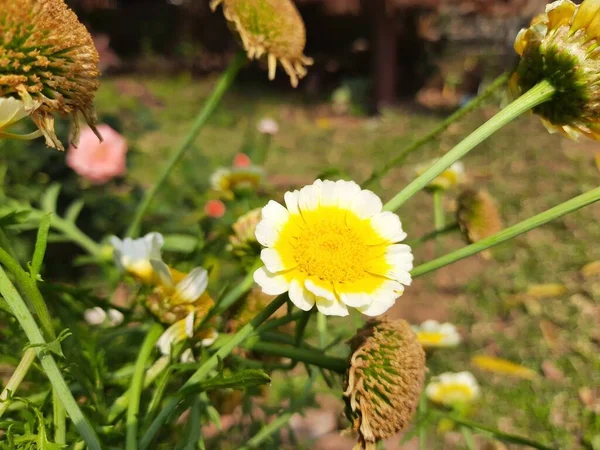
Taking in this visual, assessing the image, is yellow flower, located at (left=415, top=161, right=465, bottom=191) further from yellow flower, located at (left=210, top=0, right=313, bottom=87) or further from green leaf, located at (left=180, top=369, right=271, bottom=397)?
green leaf, located at (left=180, top=369, right=271, bottom=397)

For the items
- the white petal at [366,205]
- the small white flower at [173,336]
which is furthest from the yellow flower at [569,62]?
the small white flower at [173,336]

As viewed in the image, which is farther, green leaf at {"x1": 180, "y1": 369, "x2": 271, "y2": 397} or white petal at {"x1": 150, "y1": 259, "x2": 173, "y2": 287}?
white petal at {"x1": 150, "y1": 259, "x2": 173, "y2": 287}

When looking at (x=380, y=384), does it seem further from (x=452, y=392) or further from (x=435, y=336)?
Answer: (x=452, y=392)

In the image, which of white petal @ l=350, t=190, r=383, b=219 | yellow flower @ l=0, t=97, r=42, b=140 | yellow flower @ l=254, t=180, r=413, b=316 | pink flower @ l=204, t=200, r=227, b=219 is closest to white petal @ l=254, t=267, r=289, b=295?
yellow flower @ l=254, t=180, r=413, b=316

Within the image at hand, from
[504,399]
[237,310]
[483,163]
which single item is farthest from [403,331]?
[483,163]

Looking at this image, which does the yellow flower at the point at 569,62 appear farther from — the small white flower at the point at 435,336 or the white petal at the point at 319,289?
the small white flower at the point at 435,336

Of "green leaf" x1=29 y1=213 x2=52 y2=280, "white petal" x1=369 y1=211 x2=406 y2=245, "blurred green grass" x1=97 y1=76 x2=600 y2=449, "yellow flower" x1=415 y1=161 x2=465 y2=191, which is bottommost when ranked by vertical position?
"blurred green grass" x1=97 y1=76 x2=600 y2=449

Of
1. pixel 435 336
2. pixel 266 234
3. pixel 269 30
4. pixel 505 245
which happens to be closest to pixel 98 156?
pixel 269 30

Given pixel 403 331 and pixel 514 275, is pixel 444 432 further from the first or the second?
pixel 403 331
